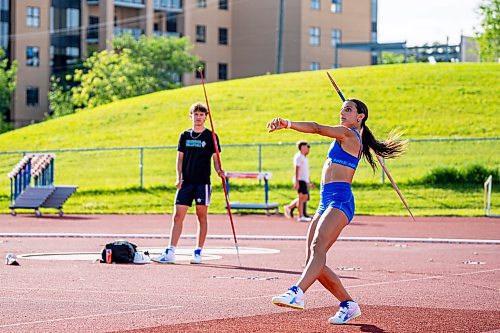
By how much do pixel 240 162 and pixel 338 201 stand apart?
1211 inches

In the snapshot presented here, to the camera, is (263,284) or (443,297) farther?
(263,284)

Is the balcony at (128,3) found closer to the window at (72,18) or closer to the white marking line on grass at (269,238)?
the window at (72,18)

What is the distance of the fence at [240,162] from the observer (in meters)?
37.1

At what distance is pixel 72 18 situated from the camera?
92750mm

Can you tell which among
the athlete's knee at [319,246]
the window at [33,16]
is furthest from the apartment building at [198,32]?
the athlete's knee at [319,246]

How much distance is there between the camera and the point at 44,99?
91125mm

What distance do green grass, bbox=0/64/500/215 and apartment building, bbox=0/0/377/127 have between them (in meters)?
30.2

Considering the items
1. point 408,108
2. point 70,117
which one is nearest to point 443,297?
point 408,108

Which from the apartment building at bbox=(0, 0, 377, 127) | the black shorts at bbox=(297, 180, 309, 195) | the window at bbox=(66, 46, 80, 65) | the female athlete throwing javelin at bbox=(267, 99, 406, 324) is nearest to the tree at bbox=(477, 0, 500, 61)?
the apartment building at bbox=(0, 0, 377, 127)

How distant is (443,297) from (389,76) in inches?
1943

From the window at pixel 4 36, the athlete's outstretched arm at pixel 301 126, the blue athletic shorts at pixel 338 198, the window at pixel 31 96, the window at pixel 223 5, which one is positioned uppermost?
the window at pixel 223 5

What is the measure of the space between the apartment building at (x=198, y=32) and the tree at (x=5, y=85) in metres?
3.90

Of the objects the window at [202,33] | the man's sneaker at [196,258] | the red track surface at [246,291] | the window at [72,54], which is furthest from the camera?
the window at [202,33]

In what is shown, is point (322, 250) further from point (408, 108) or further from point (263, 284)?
point (408, 108)
